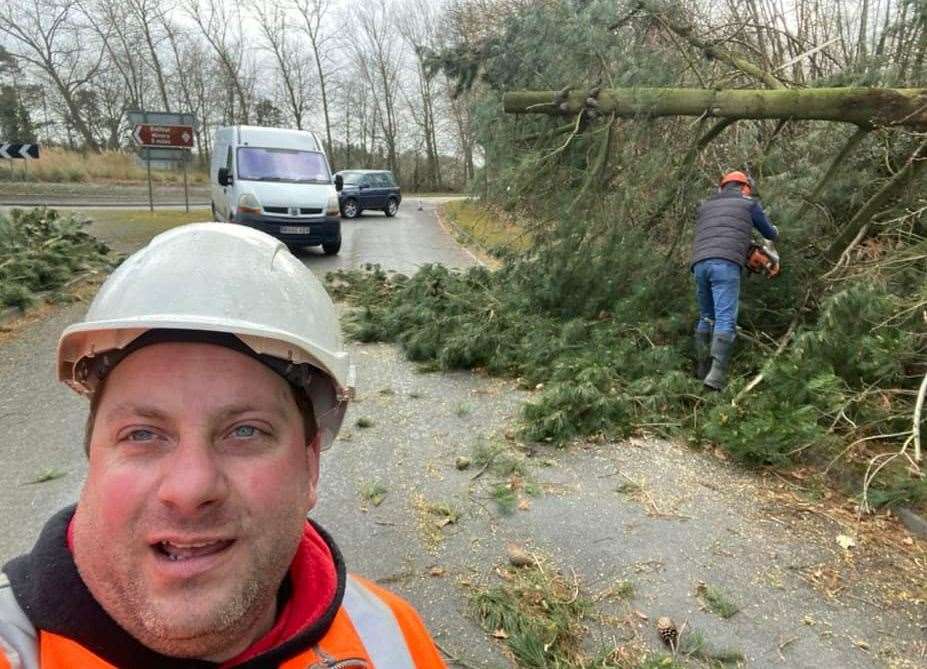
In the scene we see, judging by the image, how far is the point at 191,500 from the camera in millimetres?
1091

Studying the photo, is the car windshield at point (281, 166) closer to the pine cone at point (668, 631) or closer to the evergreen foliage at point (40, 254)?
the evergreen foliage at point (40, 254)

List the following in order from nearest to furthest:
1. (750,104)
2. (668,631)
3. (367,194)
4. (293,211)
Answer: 1. (668,631)
2. (750,104)
3. (293,211)
4. (367,194)

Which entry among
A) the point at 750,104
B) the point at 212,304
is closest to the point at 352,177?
the point at 750,104

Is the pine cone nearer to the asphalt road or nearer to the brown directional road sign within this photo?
the asphalt road

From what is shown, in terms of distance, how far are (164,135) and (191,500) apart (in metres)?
19.9

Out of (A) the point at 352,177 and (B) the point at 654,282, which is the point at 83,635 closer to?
(B) the point at 654,282

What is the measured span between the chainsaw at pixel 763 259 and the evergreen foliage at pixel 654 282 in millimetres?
474

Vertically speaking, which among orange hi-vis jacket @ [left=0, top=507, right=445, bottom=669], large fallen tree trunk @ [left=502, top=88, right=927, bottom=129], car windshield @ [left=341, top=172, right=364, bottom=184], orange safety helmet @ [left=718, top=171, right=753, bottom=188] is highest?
car windshield @ [left=341, top=172, right=364, bottom=184]

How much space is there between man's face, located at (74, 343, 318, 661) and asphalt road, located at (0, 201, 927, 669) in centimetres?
194

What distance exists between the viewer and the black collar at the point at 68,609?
1.04 meters

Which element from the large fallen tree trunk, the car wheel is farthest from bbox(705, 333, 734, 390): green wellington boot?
the car wheel

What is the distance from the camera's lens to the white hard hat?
1.19m

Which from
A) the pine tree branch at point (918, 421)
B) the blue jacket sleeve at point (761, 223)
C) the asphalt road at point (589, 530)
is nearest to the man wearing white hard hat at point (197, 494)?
the asphalt road at point (589, 530)

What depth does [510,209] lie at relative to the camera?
7.15 metres
